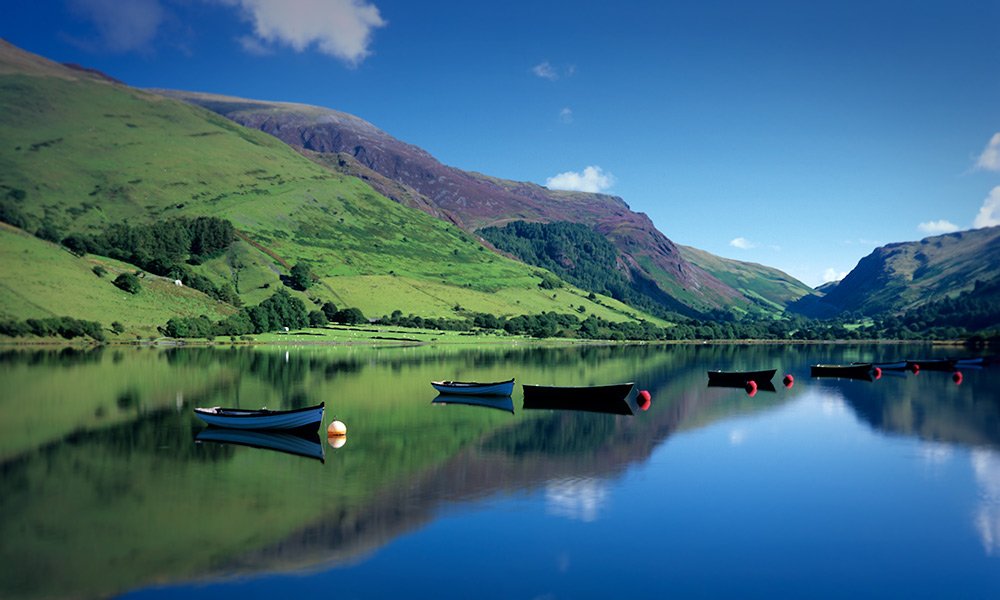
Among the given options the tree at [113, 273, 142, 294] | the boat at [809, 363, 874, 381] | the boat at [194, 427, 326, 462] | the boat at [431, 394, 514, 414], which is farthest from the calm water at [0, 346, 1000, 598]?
the tree at [113, 273, 142, 294]

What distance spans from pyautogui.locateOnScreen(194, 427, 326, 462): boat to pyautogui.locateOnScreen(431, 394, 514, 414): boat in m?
21.0

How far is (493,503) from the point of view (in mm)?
32250

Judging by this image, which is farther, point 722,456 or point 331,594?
point 722,456

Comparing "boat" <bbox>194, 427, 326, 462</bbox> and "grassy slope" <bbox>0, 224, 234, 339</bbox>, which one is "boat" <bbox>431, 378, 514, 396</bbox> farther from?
"grassy slope" <bbox>0, 224, 234, 339</bbox>

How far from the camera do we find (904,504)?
34688 millimetres

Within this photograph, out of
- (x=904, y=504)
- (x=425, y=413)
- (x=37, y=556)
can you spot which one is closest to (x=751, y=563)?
(x=904, y=504)

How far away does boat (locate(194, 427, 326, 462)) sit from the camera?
141 feet

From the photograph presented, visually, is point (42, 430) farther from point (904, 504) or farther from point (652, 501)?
point (904, 504)

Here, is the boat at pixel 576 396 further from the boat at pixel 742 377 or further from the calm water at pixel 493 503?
the boat at pixel 742 377

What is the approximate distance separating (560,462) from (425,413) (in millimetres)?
21172

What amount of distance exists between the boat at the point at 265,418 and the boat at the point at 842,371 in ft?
287

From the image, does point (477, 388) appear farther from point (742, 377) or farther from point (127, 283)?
point (127, 283)

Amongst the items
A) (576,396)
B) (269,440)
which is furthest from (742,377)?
(269,440)

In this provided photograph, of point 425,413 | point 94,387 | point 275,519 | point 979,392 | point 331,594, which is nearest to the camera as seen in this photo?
point 331,594
